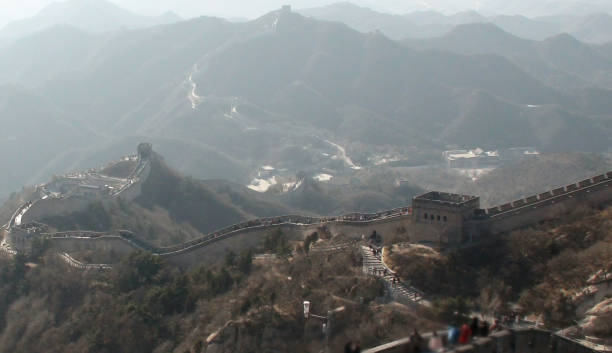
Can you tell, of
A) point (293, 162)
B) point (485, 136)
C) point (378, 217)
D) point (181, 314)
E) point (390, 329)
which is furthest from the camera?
point (485, 136)

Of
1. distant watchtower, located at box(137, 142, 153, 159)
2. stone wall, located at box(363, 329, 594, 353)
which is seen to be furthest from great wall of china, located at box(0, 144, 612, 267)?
stone wall, located at box(363, 329, 594, 353)

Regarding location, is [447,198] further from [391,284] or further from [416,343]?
[416,343]

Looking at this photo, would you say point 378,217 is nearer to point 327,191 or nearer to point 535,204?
point 535,204

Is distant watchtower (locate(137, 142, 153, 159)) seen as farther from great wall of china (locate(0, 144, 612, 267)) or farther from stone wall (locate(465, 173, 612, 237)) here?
stone wall (locate(465, 173, 612, 237))

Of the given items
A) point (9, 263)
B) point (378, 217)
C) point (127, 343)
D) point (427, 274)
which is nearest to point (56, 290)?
point (9, 263)

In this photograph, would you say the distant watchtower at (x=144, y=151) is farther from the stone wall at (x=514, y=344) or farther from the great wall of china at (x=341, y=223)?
the stone wall at (x=514, y=344)

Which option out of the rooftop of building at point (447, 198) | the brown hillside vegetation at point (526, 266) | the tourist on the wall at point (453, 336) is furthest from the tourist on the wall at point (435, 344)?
the rooftop of building at point (447, 198)

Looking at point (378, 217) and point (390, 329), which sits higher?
point (378, 217)

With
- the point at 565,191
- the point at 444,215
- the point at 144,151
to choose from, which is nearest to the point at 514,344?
the point at 444,215
